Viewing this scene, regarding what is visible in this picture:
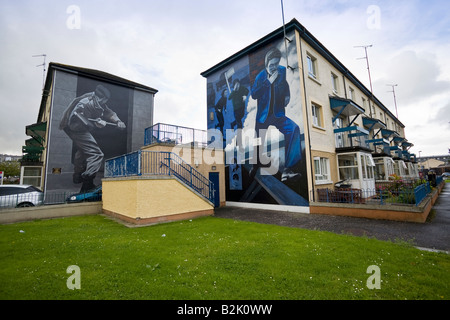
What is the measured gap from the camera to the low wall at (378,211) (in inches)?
326

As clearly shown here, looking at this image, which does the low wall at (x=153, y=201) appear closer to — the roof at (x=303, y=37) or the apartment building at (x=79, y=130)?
the apartment building at (x=79, y=130)

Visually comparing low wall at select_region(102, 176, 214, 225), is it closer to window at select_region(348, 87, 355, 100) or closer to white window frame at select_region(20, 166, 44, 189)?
white window frame at select_region(20, 166, 44, 189)

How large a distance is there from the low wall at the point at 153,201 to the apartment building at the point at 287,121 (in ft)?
15.5

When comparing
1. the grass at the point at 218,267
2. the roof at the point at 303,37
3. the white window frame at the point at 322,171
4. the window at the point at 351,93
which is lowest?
the grass at the point at 218,267

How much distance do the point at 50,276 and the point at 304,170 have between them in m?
11.2

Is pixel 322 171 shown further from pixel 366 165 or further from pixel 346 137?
pixel 346 137

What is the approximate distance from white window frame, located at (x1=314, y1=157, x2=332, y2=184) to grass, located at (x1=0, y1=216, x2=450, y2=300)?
621 centimetres

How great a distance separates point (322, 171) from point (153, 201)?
1044 centimetres

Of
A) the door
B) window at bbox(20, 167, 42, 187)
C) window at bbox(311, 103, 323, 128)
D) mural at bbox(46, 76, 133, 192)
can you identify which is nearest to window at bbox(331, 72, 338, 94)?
window at bbox(311, 103, 323, 128)

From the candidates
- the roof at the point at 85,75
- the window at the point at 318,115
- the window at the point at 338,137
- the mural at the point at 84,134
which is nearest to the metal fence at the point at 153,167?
the mural at the point at 84,134

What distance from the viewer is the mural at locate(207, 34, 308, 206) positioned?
40.1ft

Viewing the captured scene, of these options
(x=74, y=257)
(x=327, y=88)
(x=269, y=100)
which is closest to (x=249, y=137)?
(x=269, y=100)
